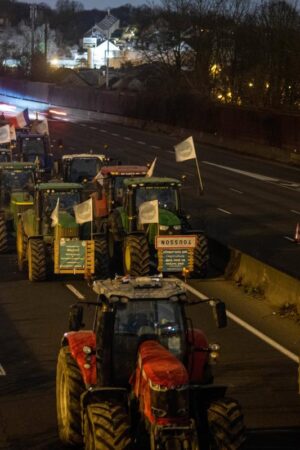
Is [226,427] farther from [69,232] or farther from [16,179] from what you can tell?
[16,179]

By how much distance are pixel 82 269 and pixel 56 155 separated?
120 feet

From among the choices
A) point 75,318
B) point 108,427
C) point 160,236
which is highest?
point 75,318

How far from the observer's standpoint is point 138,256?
24.8 m

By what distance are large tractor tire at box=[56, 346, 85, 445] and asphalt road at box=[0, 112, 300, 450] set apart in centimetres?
59

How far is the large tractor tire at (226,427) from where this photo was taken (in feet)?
33.5

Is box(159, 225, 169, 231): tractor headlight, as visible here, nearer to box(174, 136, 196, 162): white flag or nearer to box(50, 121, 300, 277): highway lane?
box(50, 121, 300, 277): highway lane

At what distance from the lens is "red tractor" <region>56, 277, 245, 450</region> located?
9938mm

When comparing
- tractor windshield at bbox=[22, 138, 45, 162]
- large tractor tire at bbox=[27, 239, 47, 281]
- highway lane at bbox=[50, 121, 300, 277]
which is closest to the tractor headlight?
large tractor tire at bbox=[27, 239, 47, 281]

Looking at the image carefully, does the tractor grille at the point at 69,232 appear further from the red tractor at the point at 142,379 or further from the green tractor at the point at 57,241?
the red tractor at the point at 142,379

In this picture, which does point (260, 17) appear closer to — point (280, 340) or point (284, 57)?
point (284, 57)

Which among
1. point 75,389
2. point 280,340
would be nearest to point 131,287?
point 75,389

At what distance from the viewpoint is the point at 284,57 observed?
8150 centimetres

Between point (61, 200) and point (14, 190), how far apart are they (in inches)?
245

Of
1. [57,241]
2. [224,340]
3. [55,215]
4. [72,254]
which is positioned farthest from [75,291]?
[224,340]
